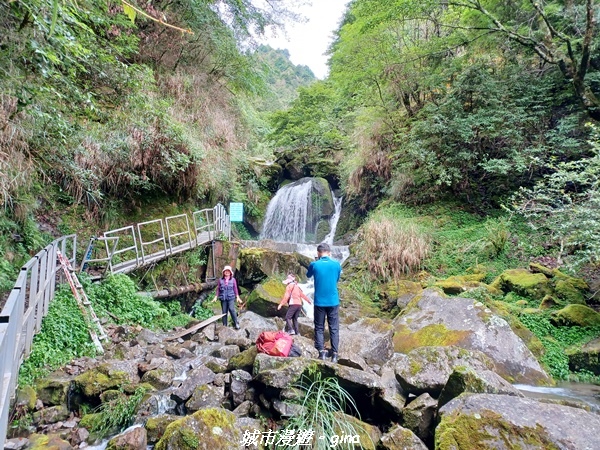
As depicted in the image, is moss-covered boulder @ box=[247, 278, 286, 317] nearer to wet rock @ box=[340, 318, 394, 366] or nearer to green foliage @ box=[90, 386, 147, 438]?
wet rock @ box=[340, 318, 394, 366]

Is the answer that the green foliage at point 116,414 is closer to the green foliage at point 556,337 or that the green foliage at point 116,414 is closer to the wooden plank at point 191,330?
the wooden plank at point 191,330

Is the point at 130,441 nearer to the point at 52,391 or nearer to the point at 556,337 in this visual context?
the point at 52,391

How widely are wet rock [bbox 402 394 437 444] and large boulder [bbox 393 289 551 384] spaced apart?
2.83 m

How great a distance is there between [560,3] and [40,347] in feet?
51.0

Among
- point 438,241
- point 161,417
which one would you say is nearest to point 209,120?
point 438,241

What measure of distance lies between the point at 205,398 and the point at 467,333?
179 inches

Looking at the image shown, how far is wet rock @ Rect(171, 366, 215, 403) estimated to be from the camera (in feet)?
12.7

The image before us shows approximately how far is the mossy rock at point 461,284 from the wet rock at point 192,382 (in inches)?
235

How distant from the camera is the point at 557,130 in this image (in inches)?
401

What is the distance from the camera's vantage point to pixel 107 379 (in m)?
4.11

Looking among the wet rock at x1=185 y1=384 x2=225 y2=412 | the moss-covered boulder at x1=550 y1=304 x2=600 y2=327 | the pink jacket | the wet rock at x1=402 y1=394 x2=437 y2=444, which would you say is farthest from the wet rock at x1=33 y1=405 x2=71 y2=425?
the moss-covered boulder at x1=550 y1=304 x2=600 y2=327

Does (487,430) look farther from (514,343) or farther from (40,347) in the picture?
(40,347)

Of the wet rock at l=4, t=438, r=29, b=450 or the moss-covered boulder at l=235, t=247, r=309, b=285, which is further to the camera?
the moss-covered boulder at l=235, t=247, r=309, b=285

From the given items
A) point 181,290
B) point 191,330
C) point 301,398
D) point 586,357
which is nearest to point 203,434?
point 301,398
